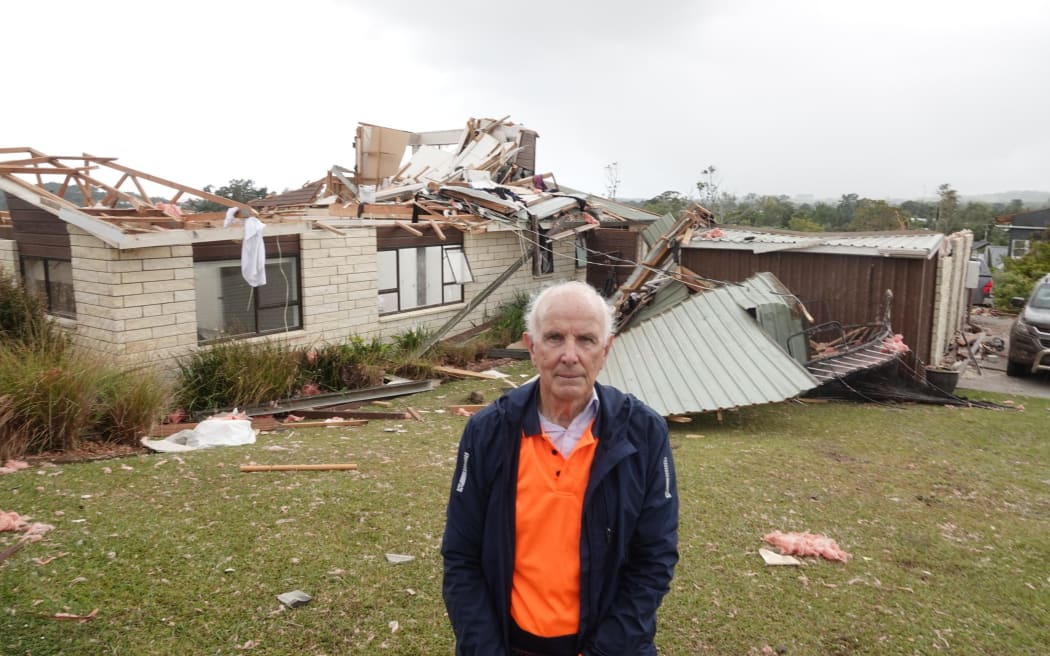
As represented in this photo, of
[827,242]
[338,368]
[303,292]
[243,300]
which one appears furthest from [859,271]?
[243,300]

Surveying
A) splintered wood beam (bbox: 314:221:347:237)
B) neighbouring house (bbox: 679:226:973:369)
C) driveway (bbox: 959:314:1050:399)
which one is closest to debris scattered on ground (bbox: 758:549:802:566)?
neighbouring house (bbox: 679:226:973:369)

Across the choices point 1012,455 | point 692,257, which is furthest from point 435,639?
point 692,257

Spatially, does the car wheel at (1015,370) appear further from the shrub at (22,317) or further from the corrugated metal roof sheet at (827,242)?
the shrub at (22,317)

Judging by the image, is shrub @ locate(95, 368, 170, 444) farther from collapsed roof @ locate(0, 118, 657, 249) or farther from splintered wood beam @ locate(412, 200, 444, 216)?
splintered wood beam @ locate(412, 200, 444, 216)

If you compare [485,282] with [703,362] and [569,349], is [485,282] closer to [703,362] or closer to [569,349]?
[703,362]

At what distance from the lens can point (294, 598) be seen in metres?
4.11

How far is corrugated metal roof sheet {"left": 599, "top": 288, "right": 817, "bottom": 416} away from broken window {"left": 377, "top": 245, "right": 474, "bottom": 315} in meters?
5.52

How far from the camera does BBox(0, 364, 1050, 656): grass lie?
387cm

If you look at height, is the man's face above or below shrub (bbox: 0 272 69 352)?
above

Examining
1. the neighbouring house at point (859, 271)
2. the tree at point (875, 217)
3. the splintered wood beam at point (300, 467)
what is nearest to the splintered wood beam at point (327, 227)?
the splintered wood beam at point (300, 467)

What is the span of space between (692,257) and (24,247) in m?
12.0

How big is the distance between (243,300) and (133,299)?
6.69 ft

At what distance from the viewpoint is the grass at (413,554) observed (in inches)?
152

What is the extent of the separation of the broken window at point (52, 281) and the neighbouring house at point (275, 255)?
0.02m
